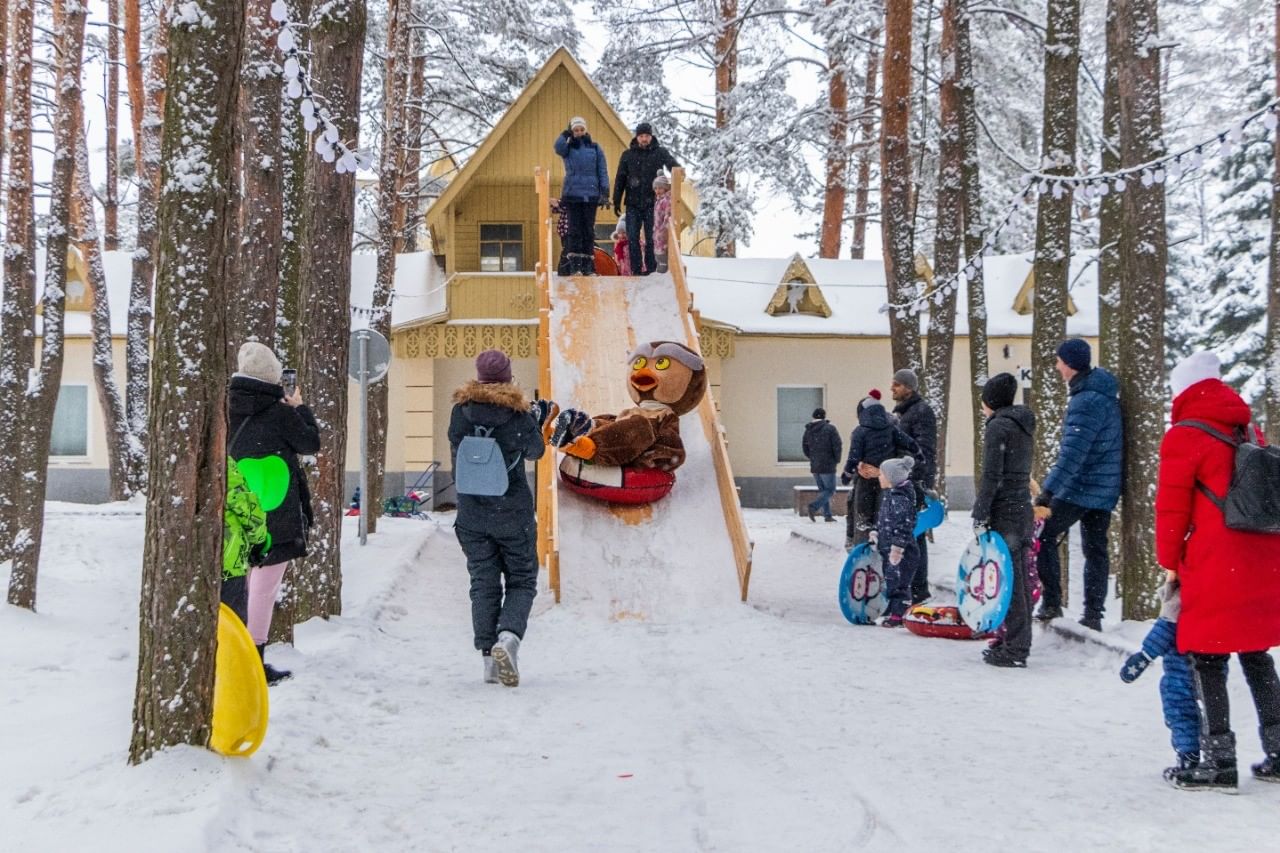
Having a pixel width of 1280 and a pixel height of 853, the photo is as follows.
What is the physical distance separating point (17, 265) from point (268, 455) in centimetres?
521

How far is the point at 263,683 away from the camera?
4.73m

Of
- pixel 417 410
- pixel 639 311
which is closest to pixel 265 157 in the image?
pixel 639 311

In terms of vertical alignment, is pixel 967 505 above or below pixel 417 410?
below

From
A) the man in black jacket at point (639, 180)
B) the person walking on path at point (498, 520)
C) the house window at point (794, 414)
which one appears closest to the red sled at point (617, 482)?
the person walking on path at point (498, 520)

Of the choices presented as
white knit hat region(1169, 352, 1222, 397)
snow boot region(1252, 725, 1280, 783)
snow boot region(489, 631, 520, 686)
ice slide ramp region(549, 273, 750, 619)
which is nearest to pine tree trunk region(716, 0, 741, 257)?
ice slide ramp region(549, 273, 750, 619)

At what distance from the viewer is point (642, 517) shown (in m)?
10.7

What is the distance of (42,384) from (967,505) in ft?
62.6

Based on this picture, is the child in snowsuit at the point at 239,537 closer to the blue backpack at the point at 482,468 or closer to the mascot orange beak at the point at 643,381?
the blue backpack at the point at 482,468

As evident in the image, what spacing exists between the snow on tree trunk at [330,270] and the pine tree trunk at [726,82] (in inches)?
657

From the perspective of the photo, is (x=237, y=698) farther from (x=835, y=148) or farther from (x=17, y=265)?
(x=835, y=148)

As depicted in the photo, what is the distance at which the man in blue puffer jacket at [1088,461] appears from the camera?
7.36 metres

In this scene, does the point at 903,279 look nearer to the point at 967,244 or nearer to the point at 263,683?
the point at 967,244

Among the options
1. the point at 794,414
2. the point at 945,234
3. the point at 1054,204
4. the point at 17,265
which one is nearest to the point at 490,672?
the point at 17,265

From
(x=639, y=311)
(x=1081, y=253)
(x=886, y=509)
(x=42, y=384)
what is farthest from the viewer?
(x=1081, y=253)
